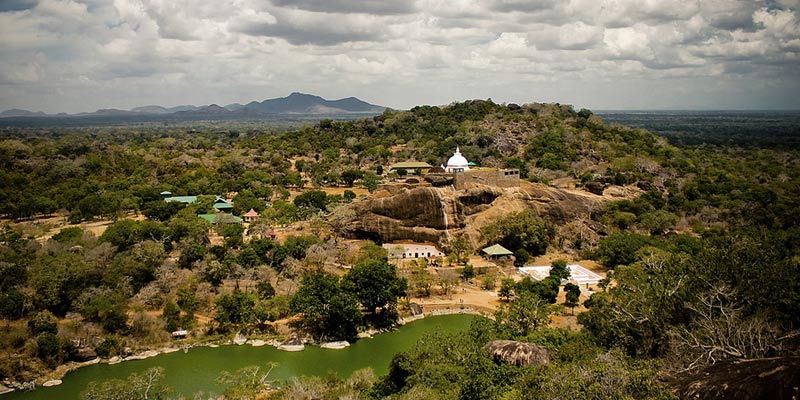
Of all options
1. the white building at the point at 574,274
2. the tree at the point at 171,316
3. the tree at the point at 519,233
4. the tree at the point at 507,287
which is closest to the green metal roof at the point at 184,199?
the tree at the point at 171,316

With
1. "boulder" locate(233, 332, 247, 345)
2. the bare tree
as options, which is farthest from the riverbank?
the bare tree

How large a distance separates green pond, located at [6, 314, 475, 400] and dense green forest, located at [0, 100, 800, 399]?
4.18 ft

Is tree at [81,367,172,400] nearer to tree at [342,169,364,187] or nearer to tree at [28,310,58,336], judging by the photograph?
tree at [28,310,58,336]

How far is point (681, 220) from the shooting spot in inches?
1891

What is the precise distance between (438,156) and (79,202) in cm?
4126

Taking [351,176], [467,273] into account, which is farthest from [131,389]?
[351,176]

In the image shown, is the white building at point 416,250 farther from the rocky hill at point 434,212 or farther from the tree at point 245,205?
the tree at point 245,205

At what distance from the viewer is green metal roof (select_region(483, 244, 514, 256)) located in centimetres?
3825

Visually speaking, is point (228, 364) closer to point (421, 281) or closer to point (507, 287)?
point (421, 281)

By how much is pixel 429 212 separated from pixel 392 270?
10.6 meters

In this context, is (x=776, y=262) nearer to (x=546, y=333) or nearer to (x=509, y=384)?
(x=546, y=333)

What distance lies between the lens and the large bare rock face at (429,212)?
1574 inches

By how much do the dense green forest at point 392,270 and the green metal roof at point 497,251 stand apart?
3668 millimetres

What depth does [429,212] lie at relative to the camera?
40000mm
